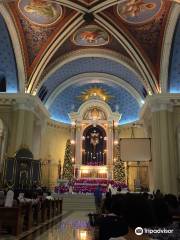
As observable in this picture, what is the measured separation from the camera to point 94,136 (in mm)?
22922

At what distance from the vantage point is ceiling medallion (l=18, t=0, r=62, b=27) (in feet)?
42.9

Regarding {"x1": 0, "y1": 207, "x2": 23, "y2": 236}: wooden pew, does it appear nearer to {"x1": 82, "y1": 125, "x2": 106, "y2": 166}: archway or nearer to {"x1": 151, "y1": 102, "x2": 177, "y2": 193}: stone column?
{"x1": 151, "y1": 102, "x2": 177, "y2": 193}: stone column

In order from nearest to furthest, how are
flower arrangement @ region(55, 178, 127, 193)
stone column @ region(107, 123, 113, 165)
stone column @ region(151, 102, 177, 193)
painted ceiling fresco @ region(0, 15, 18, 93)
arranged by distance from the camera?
stone column @ region(151, 102, 177, 193) < painted ceiling fresco @ region(0, 15, 18, 93) < flower arrangement @ region(55, 178, 127, 193) < stone column @ region(107, 123, 113, 165)

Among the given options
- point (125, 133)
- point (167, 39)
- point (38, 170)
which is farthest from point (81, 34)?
point (125, 133)

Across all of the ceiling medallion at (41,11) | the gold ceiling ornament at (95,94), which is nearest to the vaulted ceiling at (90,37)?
the ceiling medallion at (41,11)

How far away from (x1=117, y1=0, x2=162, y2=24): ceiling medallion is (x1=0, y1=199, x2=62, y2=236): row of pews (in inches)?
382

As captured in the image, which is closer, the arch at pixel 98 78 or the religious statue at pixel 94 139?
the arch at pixel 98 78

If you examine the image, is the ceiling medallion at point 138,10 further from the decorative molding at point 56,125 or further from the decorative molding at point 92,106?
the decorative molding at point 56,125

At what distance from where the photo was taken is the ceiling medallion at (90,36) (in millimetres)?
15152

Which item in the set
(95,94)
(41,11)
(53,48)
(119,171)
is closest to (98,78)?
(95,94)

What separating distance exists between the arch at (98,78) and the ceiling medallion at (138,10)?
23.3 ft

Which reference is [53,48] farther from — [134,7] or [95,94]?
[95,94]

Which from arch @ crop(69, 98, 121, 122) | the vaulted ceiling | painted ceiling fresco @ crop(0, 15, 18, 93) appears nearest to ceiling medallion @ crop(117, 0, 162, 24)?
the vaulted ceiling

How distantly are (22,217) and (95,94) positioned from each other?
17172mm
